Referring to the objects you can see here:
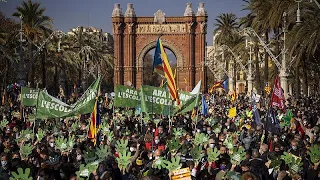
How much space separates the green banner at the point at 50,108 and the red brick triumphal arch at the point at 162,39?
161ft

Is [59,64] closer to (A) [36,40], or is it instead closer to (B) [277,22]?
(A) [36,40]

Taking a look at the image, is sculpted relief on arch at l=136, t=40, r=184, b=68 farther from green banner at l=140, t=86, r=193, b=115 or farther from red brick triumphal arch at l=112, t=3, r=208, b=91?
green banner at l=140, t=86, r=193, b=115

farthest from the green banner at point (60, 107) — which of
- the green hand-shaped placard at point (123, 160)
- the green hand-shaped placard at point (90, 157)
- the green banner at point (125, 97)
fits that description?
the green hand-shaped placard at point (123, 160)

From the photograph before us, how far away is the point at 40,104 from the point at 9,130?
139cm

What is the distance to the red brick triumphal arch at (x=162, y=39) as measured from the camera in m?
66.0

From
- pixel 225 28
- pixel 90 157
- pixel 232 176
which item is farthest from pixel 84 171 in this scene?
pixel 225 28

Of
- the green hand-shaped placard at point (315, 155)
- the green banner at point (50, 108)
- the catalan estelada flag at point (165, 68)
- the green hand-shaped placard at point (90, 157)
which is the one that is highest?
the catalan estelada flag at point (165, 68)

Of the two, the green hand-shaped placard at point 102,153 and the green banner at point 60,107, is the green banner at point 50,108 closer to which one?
the green banner at point 60,107

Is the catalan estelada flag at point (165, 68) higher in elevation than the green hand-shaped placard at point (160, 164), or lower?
higher

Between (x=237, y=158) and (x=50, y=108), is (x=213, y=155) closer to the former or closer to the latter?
(x=237, y=158)

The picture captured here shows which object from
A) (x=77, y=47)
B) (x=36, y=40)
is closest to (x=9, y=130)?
(x=36, y=40)

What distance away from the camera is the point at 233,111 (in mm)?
23406

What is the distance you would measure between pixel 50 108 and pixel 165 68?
3.93 m

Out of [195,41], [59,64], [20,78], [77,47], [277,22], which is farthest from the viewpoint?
[195,41]
